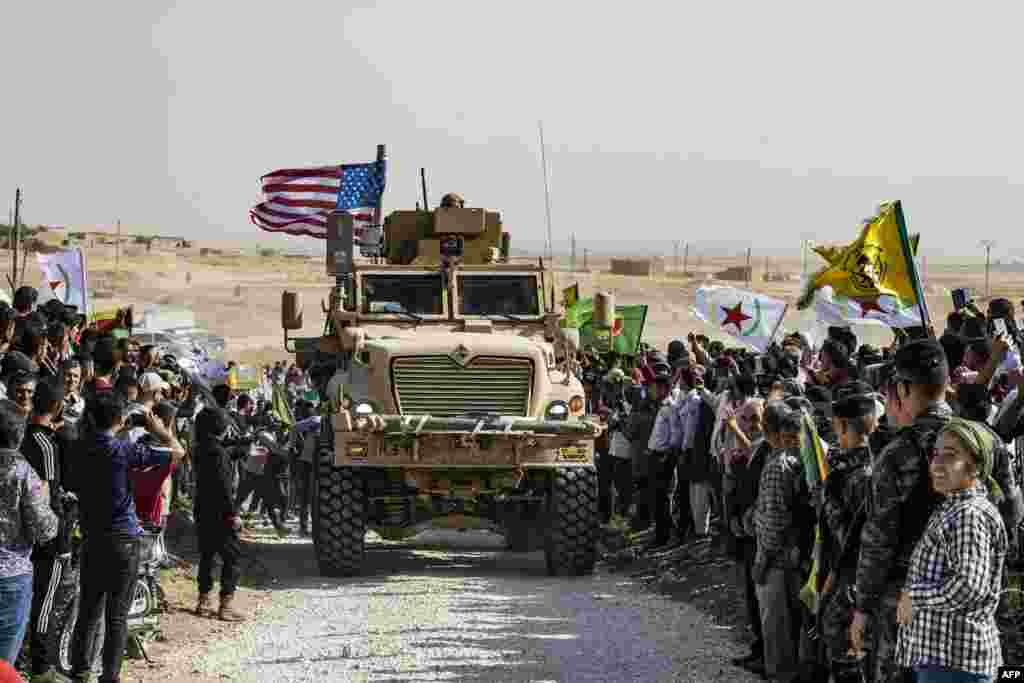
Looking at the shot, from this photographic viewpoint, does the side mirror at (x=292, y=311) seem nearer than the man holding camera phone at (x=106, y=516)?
No

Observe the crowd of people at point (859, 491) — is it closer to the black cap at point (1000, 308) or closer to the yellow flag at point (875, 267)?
the black cap at point (1000, 308)

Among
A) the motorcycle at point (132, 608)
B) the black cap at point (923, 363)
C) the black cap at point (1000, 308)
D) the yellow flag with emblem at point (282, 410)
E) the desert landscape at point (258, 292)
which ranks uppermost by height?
the black cap at point (923, 363)

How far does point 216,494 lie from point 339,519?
9.27ft

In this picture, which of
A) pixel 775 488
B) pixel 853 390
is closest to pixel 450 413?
pixel 775 488

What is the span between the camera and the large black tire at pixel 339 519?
48.4 feet

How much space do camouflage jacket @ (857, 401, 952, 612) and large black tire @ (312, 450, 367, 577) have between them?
8.68 meters

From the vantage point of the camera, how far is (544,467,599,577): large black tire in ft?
48.7

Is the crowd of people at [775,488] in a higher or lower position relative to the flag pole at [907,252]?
lower

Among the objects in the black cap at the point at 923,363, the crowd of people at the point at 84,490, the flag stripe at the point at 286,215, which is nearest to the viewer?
the black cap at the point at 923,363

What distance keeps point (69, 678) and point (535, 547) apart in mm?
8008

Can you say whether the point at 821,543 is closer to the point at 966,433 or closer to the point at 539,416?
the point at 966,433

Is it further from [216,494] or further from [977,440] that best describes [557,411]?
[977,440]

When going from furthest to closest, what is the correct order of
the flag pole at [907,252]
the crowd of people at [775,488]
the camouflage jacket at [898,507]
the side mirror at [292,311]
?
the side mirror at [292,311] → the flag pole at [907,252] → the camouflage jacket at [898,507] → the crowd of people at [775,488]

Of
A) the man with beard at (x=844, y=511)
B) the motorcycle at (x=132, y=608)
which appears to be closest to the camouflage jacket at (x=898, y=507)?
the man with beard at (x=844, y=511)
